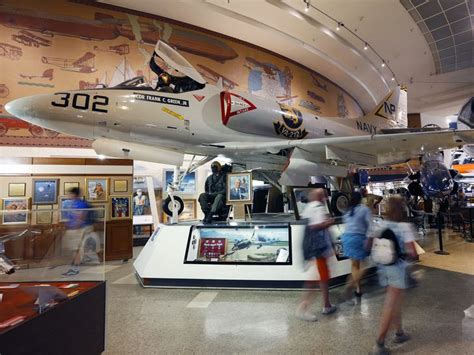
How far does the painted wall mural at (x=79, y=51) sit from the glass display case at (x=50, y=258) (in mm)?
6153

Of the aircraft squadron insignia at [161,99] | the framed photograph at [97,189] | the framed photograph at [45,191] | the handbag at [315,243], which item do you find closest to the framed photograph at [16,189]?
the framed photograph at [45,191]

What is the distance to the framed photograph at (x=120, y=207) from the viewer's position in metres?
6.78

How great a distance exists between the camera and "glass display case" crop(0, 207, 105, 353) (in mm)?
1694

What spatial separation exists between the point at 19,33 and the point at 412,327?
34.7 ft

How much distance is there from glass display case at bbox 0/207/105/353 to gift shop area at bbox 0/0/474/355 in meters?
0.01

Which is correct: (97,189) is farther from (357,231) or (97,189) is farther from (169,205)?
(357,231)

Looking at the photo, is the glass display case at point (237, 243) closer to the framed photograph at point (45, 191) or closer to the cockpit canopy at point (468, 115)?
the framed photograph at point (45, 191)

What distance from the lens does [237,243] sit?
445 centimetres

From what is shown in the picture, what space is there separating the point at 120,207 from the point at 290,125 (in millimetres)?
4609

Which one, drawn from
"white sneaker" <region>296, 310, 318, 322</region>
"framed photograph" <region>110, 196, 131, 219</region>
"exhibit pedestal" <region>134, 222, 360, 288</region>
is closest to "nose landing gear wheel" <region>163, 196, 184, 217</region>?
"exhibit pedestal" <region>134, 222, 360, 288</region>

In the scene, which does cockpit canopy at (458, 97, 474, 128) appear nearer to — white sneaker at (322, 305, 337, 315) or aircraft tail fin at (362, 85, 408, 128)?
aircraft tail fin at (362, 85, 408, 128)

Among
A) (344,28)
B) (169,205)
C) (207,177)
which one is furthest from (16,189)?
(344,28)

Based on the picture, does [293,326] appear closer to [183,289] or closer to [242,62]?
[183,289]

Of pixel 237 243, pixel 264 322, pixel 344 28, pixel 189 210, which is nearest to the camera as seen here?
pixel 264 322
